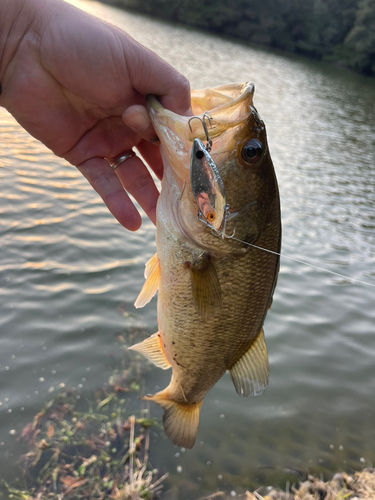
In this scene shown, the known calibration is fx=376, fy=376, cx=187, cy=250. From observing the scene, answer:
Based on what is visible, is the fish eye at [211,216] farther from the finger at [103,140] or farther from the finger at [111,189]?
the finger at [103,140]

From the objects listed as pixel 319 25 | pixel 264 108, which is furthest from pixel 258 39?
pixel 264 108

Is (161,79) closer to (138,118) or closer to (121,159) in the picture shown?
(138,118)

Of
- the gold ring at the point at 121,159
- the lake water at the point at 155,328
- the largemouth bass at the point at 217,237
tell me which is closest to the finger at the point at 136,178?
the gold ring at the point at 121,159

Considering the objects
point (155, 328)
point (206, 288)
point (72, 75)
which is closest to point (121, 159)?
point (72, 75)

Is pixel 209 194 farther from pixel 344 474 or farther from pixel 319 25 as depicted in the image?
pixel 319 25

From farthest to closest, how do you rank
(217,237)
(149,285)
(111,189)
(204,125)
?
1. (111,189)
2. (149,285)
3. (217,237)
4. (204,125)

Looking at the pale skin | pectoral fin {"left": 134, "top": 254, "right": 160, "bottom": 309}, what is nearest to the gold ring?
the pale skin
